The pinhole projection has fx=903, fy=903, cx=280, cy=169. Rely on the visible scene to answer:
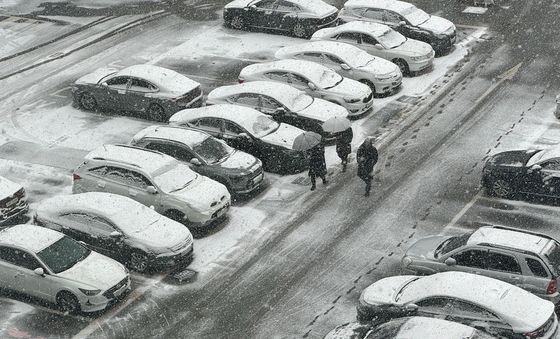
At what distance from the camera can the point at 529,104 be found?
28266 mm

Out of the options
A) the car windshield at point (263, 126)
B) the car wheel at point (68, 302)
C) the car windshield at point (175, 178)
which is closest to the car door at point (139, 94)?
the car windshield at point (263, 126)

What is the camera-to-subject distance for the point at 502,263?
18.0 m

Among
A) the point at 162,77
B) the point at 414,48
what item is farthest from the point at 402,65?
the point at 162,77

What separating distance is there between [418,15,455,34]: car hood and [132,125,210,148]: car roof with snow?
1187 centimetres

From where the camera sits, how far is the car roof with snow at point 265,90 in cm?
2653

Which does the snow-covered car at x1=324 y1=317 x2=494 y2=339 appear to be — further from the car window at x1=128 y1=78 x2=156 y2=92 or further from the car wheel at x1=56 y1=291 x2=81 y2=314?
the car window at x1=128 y1=78 x2=156 y2=92

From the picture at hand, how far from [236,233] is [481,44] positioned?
15.4 metres

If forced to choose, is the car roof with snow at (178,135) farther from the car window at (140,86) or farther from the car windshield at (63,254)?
the car windshield at (63,254)

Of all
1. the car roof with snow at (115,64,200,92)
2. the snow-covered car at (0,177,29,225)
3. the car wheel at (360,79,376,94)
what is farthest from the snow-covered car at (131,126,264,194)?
the car wheel at (360,79,376,94)

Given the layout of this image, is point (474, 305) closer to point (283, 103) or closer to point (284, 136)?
point (284, 136)

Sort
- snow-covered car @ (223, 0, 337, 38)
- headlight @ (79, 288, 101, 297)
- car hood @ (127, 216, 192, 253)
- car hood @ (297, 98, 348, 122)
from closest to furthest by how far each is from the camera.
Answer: headlight @ (79, 288, 101, 297), car hood @ (127, 216, 192, 253), car hood @ (297, 98, 348, 122), snow-covered car @ (223, 0, 337, 38)

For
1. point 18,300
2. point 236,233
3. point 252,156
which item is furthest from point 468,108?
point 18,300

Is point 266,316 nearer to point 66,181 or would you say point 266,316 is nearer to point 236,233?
point 236,233

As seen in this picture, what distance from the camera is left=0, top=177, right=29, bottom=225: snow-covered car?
884 inches
